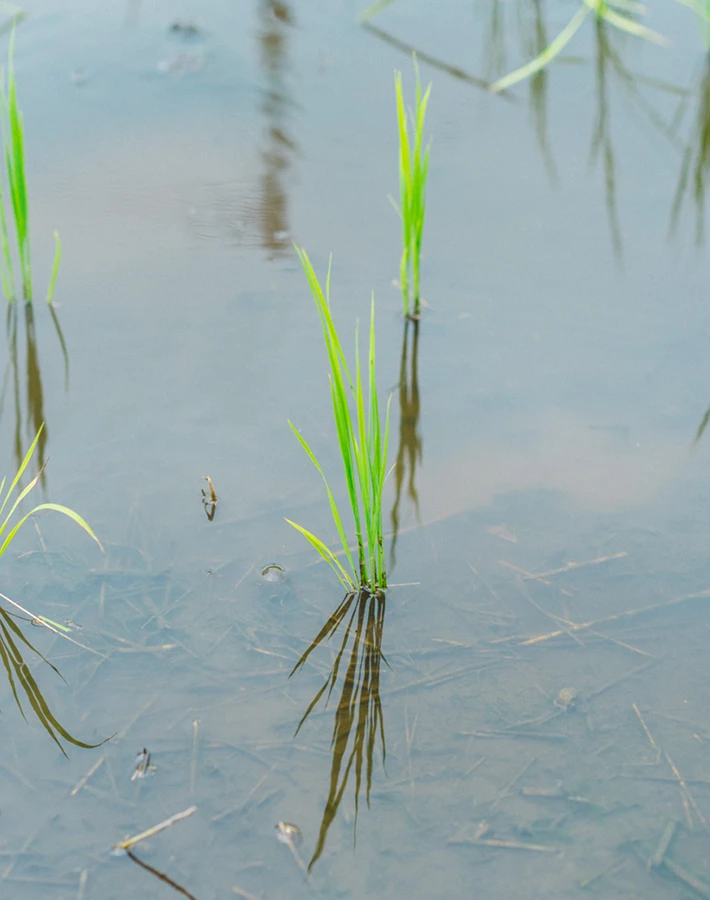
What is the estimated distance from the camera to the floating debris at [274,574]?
2.07m

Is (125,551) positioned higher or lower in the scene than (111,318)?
lower

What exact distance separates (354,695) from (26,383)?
4.54 ft

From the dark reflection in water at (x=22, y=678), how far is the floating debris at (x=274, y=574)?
49cm

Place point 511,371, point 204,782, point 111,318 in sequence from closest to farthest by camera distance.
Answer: point 204,782 → point 511,371 → point 111,318

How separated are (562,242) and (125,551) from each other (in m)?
1.80

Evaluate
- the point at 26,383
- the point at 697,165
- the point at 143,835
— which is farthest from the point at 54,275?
the point at 697,165

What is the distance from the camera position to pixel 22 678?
1.88 m

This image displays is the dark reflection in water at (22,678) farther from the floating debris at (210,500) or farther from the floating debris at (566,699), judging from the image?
the floating debris at (566,699)

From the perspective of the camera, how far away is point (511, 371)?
→ 260 centimetres

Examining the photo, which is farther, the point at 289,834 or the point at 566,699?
the point at 566,699

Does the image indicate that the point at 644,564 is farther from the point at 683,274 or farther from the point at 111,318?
the point at 111,318

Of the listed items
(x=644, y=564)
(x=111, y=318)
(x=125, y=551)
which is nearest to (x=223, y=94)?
(x=111, y=318)

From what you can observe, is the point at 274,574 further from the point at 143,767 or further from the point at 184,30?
the point at 184,30

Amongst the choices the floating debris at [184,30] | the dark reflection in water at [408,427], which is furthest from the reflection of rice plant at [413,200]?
the floating debris at [184,30]
